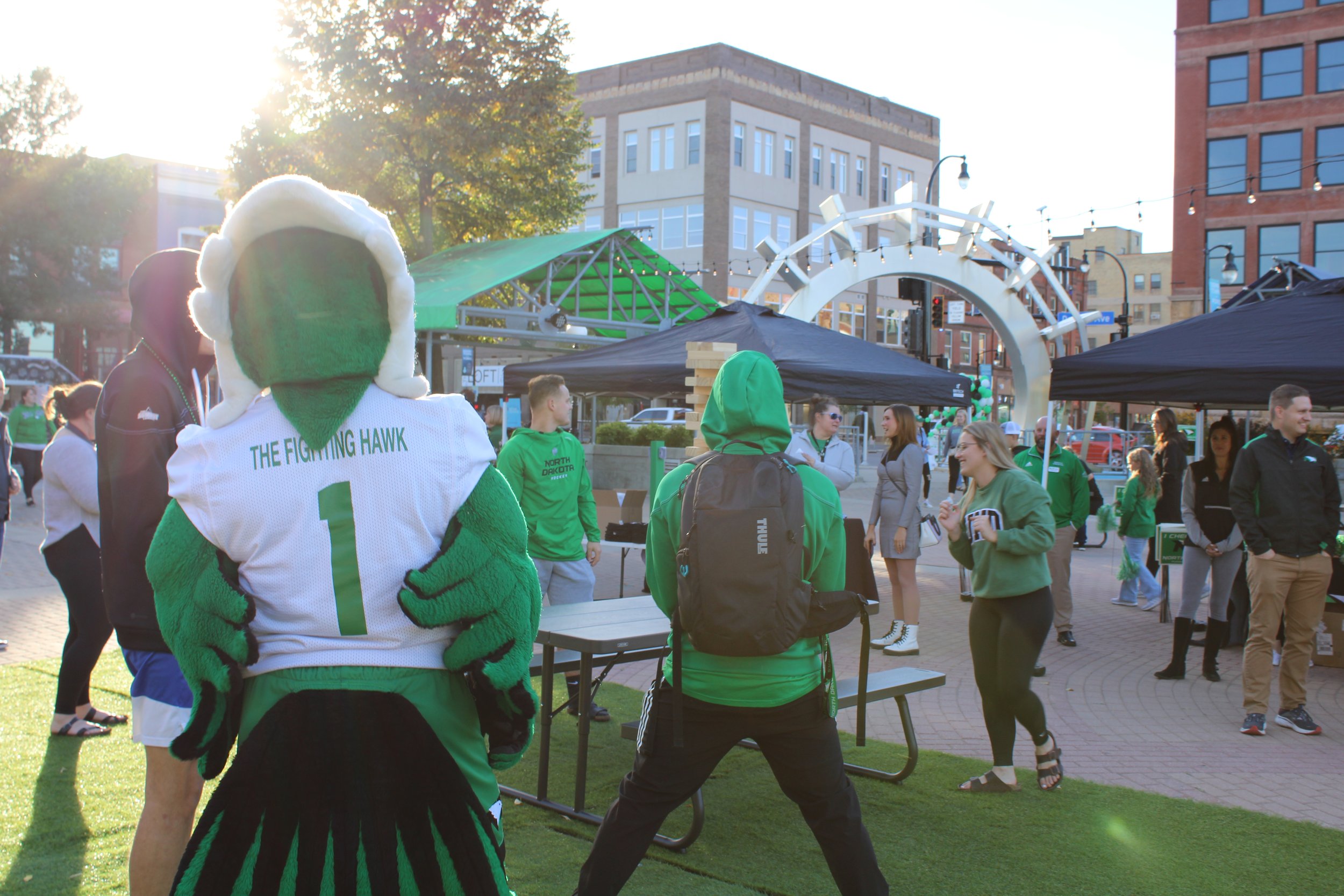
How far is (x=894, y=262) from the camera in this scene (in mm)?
13078

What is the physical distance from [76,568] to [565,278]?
18236 mm

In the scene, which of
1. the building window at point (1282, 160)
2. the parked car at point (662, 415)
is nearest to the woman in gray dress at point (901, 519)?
the parked car at point (662, 415)

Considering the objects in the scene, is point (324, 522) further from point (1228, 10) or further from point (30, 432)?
point (1228, 10)

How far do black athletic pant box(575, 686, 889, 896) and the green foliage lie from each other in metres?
16.3

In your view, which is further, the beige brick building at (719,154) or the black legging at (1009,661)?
the beige brick building at (719,154)

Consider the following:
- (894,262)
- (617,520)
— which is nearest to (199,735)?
(617,520)

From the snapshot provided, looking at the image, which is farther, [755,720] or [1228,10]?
[1228,10]

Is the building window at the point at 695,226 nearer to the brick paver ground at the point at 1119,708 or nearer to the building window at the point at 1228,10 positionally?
the building window at the point at 1228,10

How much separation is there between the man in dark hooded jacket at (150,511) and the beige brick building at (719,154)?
42.1m

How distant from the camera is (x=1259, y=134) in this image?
4003 centimetres

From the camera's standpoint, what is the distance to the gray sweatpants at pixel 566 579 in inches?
232

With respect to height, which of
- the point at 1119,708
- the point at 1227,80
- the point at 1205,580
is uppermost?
the point at 1227,80

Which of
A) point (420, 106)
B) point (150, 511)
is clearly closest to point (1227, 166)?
point (420, 106)

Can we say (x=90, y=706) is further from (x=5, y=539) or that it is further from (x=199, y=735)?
(x=5, y=539)
